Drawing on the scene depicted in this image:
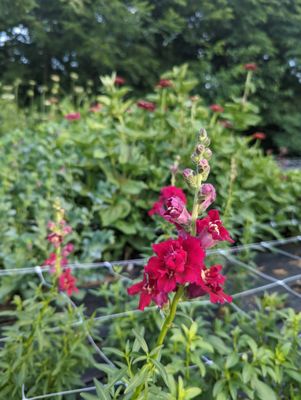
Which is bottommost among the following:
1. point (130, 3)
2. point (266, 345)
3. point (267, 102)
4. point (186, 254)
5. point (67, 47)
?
point (266, 345)

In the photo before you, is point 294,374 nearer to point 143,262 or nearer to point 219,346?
point 219,346

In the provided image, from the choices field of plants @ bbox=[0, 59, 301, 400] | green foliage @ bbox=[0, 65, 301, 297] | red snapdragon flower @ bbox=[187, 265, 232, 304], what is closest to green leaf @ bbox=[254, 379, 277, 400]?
field of plants @ bbox=[0, 59, 301, 400]

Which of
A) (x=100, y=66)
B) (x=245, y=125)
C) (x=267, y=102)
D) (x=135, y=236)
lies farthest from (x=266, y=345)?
(x=267, y=102)

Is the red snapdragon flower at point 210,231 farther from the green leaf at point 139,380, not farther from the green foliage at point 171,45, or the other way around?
the green foliage at point 171,45

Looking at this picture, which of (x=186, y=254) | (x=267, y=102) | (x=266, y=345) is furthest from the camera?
(x=267, y=102)

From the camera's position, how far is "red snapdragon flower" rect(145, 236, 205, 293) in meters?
0.76

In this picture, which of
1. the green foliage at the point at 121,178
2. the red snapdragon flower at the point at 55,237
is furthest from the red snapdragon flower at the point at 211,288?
the green foliage at the point at 121,178

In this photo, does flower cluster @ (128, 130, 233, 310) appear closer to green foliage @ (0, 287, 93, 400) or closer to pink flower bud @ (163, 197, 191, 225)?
pink flower bud @ (163, 197, 191, 225)

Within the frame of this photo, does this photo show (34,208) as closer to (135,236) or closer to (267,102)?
(135,236)

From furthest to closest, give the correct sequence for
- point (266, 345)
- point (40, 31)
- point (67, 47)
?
point (67, 47), point (40, 31), point (266, 345)

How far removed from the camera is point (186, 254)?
2.54 ft

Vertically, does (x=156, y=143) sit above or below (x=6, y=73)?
below

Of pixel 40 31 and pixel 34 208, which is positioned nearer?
pixel 34 208

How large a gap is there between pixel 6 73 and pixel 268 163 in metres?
6.93
